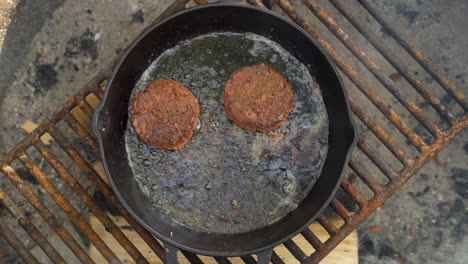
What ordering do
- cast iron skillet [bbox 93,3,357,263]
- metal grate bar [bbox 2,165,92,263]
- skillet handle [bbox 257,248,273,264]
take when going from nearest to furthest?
1. skillet handle [bbox 257,248,273,264]
2. cast iron skillet [bbox 93,3,357,263]
3. metal grate bar [bbox 2,165,92,263]

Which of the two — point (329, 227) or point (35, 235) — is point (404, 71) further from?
point (35, 235)

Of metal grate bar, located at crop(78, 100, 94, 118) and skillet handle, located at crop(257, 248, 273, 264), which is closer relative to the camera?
skillet handle, located at crop(257, 248, 273, 264)

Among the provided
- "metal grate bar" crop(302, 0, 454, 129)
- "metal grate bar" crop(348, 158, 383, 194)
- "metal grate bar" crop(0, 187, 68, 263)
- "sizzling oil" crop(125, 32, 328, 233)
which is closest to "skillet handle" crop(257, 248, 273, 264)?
"sizzling oil" crop(125, 32, 328, 233)

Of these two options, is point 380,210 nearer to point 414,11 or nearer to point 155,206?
point 414,11

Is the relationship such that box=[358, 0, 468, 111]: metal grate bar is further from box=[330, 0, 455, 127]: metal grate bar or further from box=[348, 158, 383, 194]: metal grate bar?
box=[348, 158, 383, 194]: metal grate bar

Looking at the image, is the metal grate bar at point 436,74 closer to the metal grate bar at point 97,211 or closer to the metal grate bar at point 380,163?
the metal grate bar at point 380,163

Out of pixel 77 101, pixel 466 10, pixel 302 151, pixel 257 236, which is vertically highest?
pixel 77 101

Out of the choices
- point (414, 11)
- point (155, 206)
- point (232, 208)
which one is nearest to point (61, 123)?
point (155, 206)
